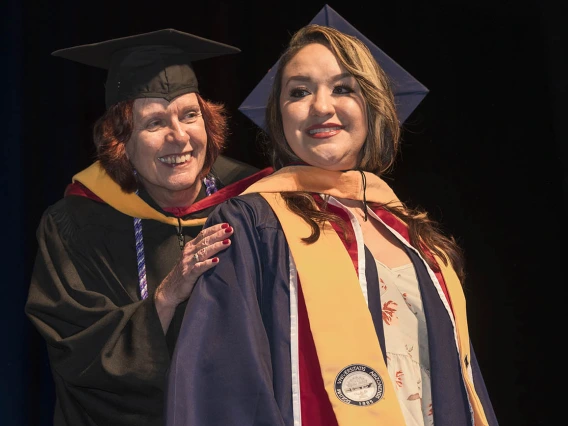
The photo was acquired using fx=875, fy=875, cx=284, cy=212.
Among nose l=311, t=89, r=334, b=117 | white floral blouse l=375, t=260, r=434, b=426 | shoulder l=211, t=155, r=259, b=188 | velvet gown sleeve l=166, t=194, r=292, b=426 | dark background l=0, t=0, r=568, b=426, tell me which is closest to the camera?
velvet gown sleeve l=166, t=194, r=292, b=426

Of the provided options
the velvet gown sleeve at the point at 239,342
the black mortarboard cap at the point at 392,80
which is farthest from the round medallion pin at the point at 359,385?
the black mortarboard cap at the point at 392,80

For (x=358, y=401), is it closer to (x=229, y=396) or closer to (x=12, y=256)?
(x=229, y=396)

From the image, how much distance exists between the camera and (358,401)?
1.73 m

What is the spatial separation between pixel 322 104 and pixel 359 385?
0.62 meters

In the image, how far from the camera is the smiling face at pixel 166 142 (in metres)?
2.48

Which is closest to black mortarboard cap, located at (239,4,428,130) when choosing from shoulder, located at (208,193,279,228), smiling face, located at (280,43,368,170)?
smiling face, located at (280,43,368,170)

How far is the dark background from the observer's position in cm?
325

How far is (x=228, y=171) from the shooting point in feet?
8.91

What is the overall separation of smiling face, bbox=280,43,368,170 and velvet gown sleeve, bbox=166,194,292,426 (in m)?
0.23

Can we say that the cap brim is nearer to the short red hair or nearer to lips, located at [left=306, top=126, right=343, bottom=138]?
the short red hair

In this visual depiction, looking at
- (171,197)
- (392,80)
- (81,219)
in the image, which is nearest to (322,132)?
(392,80)

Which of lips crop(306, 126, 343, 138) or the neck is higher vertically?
the neck

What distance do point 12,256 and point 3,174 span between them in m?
0.28

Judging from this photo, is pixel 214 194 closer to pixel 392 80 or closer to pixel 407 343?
pixel 392 80
